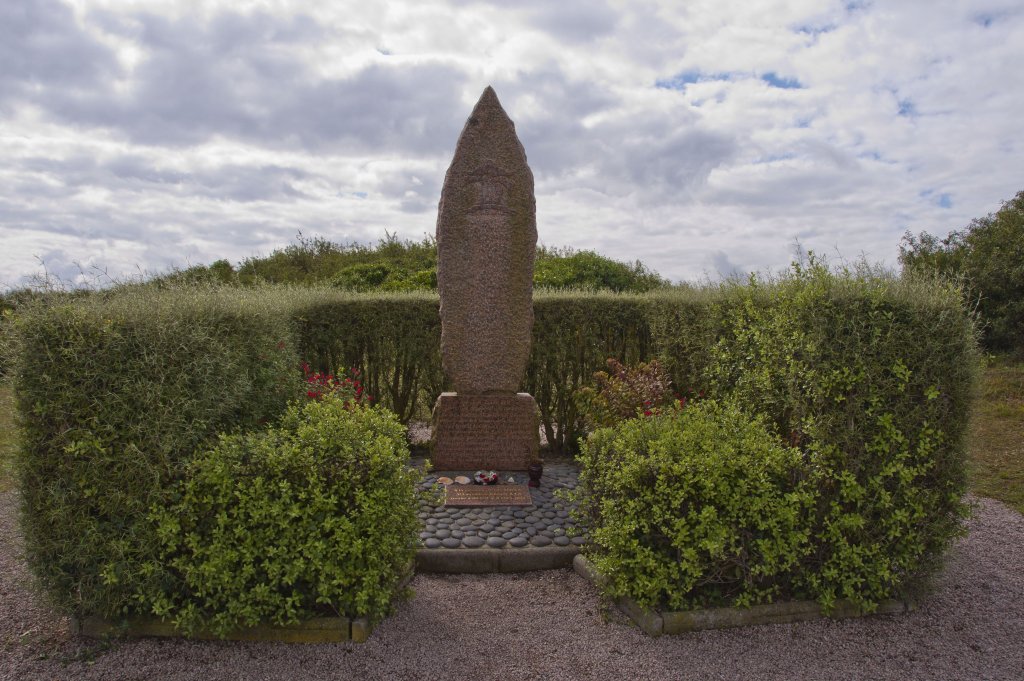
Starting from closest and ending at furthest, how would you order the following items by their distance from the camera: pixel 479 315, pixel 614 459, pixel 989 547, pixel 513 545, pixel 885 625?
1. pixel 885 625
2. pixel 614 459
3. pixel 513 545
4. pixel 989 547
5. pixel 479 315

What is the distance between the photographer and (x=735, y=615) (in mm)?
3955

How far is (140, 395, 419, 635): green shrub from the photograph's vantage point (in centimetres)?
361

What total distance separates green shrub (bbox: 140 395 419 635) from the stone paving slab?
65 centimetres

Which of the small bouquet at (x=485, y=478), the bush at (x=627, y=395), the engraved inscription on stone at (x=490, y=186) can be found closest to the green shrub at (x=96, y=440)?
the small bouquet at (x=485, y=478)

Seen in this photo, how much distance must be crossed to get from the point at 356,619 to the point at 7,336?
260 cm

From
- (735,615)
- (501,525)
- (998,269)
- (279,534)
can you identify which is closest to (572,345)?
(501,525)

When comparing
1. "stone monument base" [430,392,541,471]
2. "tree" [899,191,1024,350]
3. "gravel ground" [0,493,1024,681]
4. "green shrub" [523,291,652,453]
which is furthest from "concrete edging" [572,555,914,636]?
"tree" [899,191,1024,350]

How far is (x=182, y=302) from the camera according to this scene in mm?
4195

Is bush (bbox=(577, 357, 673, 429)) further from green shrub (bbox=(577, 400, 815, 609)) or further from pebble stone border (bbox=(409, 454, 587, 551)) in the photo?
green shrub (bbox=(577, 400, 815, 609))

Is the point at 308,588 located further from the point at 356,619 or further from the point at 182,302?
the point at 182,302

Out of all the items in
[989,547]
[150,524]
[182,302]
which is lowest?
[989,547]

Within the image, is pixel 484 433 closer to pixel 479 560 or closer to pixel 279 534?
pixel 479 560

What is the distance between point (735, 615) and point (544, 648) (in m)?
1.22

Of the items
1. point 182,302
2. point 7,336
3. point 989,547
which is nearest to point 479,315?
point 182,302
